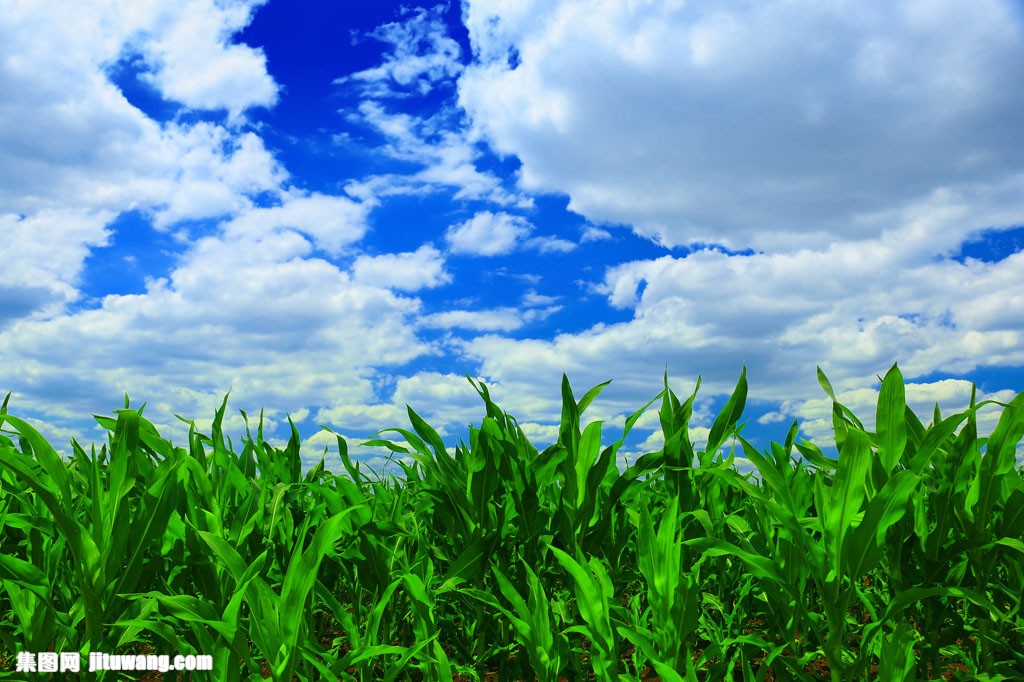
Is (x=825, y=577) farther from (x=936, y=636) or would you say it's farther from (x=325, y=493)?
(x=325, y=493)

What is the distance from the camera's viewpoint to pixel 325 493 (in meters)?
2.27

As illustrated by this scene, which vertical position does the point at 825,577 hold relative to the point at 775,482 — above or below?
below

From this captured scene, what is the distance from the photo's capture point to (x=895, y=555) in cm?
182

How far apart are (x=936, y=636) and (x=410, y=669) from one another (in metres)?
1.46

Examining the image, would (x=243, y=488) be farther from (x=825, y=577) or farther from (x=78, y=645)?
(x=825, y=577)

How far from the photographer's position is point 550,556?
7.42 ft

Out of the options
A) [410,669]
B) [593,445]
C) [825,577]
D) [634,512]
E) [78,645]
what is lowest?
[410,669]

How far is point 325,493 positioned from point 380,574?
32cm

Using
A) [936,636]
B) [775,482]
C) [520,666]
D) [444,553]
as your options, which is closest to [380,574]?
[444,553]

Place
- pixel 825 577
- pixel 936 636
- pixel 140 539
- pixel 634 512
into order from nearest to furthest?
pixel 825 577
pixel 140 539
pixel 936 636
pixel 634 512

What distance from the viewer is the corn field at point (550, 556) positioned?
5.32 feet

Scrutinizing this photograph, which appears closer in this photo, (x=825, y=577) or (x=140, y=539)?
(x=825, y=577)

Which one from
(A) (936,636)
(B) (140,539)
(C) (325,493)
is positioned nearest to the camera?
(B) (140,539)

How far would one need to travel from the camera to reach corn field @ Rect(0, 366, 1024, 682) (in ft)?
5.32
